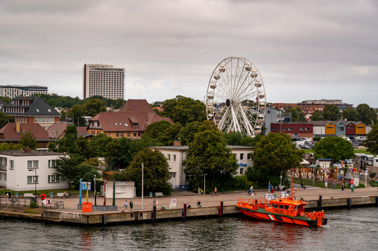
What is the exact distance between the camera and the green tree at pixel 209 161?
7638cm

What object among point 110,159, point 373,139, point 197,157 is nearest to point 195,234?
point 197,157

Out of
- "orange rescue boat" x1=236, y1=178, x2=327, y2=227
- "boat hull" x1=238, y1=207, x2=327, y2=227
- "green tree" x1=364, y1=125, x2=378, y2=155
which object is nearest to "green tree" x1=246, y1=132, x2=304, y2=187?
"orange rescue boat" x1=236, y1=178, x2=327, y2=227

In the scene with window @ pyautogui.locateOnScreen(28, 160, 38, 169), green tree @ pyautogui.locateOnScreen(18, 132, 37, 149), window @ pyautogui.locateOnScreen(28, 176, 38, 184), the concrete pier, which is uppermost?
green tree @ pyautogui.locateOnScreen(18, 132, 37, 149)

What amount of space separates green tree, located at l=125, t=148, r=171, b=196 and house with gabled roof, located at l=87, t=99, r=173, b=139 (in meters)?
61.6

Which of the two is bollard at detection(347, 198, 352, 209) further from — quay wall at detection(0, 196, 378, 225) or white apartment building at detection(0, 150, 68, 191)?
white apartment building at detection(0, 150, 68, 191)

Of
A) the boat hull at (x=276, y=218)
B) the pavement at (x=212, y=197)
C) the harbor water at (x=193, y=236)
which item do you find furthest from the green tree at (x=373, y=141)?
the boat hull at (x=276, y=218)

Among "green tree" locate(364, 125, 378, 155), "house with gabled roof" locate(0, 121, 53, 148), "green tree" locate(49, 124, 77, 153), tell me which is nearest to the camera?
"green tree" locate(49, 124, 77, 153)

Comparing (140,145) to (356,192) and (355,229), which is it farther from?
(355,229)

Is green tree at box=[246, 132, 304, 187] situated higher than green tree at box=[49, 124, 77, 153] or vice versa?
green tree at box=[49, 124, 77, 153]

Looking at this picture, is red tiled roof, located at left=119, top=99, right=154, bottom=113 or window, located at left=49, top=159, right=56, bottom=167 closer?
window, located at left=49, top=159, right=56, bottom=167

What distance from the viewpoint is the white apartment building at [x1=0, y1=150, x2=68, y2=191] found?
72500 millimetres

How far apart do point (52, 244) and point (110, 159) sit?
3428 cm

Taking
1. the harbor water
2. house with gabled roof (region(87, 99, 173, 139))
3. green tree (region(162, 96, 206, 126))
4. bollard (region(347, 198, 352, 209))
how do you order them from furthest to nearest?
green tree (region(162, 96, 206, 126)) → house with gabled roof (region(87, 99, 173, 139)) → bollard (region(347, 198, 352, 209)) → the harbor water

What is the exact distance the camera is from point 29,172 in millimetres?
73062
